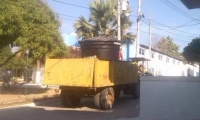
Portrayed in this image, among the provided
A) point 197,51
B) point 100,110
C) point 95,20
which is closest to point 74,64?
point 100,110

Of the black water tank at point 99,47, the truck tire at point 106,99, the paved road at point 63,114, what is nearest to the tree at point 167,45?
the black water tank at point 99,47

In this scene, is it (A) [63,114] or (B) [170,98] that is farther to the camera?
(A) [63,114]

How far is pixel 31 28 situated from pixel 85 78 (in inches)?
254

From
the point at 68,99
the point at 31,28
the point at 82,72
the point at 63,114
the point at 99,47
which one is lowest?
the point at 63,114

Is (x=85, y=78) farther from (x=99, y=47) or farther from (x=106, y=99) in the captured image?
(x=99, y=47)

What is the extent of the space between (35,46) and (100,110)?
6.67 metres

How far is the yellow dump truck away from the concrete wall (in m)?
2.95

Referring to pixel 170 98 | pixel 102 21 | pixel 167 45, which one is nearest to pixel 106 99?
pixel 170 98

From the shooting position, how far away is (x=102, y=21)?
2850 cm

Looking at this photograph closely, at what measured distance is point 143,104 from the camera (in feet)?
34.3

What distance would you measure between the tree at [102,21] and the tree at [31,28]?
7544 mm

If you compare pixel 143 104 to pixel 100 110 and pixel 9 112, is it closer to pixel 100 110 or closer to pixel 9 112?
pixel 100 110

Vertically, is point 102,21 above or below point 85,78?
above

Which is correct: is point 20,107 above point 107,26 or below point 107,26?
below
